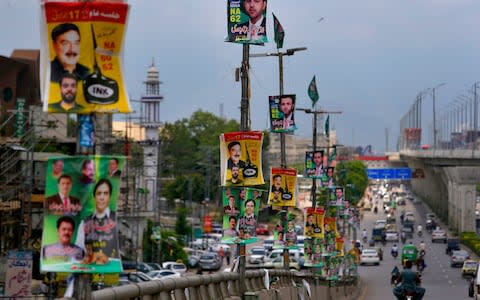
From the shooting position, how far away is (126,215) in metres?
79.7

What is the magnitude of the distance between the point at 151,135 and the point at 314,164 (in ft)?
251

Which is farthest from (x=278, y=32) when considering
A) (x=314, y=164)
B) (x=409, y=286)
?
(x=409, y=286)

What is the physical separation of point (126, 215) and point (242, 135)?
53.9 m

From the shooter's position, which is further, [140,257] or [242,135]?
[140,257]

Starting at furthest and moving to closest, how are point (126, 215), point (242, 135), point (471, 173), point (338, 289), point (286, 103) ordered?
point (471, 173), point (126, 215), point (338, 289), point (286, 103), point (242, 135)

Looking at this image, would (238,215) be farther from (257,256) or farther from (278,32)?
(257,256)

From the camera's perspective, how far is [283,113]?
123ft

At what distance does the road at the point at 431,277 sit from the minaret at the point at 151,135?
1810 centimetres

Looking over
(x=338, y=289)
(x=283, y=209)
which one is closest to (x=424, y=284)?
(x=338, y=289)

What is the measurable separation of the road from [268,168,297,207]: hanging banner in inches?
702

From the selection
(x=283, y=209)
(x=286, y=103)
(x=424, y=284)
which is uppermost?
(x=286, y=103)

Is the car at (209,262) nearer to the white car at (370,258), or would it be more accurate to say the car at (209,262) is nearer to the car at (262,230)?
the white car at (370,258)

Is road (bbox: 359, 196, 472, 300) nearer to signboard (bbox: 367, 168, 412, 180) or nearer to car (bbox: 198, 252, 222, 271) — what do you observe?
car (bbox: 198, 252, 222, 271)

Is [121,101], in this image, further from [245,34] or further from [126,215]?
[126,215]
